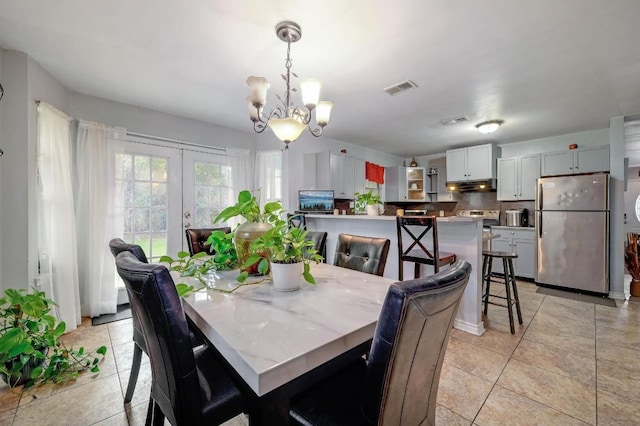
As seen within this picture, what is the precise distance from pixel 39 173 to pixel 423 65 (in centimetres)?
350

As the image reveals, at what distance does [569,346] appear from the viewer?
91.6 inches

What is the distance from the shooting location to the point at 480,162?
4.93 metres

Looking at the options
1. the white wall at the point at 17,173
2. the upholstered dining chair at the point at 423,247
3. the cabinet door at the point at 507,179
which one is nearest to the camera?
the white wall at the point at 17,173

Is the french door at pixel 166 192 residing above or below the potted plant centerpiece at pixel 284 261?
above

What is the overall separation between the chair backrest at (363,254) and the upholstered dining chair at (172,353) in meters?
1.11

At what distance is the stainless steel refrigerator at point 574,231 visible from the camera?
362cm

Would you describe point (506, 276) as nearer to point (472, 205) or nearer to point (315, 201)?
point (315, 201)

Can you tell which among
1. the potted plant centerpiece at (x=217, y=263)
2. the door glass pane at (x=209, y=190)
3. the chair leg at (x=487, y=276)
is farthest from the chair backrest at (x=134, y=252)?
the chair leg at (x=487, y=276)

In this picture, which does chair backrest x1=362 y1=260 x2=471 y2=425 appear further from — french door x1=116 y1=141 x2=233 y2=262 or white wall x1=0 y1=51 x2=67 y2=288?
french door x1=116 y1=141 x2=233 y2=262

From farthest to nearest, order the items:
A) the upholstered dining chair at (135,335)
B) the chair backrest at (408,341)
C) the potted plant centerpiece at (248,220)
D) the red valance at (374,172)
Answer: the red valance at (374,172) < the potted plant centerpiece at (248,220) < the upholstered dining chair at (135,335) < the chair backrest at (408,341)

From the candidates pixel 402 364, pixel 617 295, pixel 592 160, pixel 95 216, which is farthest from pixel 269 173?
pixel 617 295

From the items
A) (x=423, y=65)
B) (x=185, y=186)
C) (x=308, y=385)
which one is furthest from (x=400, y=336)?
(x=185, y=186)

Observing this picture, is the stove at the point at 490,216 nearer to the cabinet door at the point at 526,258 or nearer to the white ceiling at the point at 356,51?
the cabinet door at the point at 526,258

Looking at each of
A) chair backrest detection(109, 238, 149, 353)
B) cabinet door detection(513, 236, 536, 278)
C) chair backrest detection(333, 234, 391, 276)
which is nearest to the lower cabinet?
cabinet door detection(513, 236, 536, 278)
